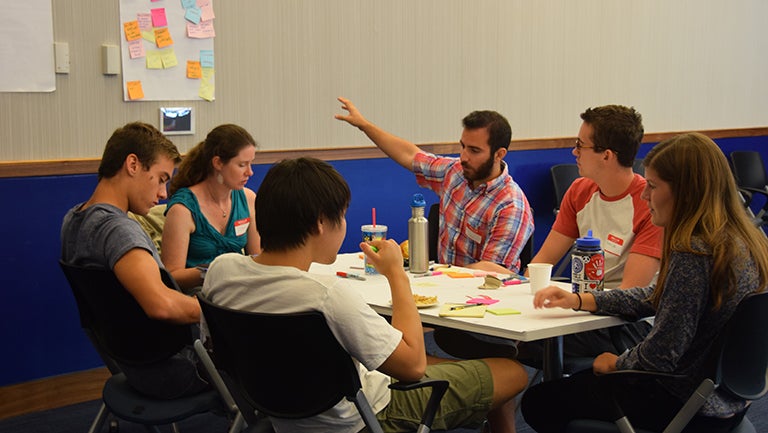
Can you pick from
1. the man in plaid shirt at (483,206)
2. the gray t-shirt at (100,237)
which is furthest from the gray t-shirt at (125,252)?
the man in plaid shirt at (483,206)

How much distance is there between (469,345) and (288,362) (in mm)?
1380

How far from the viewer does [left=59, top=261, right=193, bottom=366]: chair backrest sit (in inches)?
96.2

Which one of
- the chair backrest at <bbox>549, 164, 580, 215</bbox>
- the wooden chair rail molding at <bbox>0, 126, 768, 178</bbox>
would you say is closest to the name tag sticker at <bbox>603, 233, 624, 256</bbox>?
the wooden chair rail molding at <bbox>0, 126, 768, 178</bbox>

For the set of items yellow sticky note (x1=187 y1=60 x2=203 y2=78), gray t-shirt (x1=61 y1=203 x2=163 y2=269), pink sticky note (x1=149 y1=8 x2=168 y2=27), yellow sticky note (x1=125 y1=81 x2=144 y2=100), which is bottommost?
gray t-shirt (x1=61 y1=203 x2=163 y2=269)

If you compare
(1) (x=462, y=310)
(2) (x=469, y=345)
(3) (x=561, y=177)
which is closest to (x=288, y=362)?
(1) (x=462, y=310)

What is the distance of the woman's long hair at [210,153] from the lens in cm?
340

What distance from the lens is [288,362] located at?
1945mm

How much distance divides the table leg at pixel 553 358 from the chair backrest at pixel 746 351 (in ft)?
1.97

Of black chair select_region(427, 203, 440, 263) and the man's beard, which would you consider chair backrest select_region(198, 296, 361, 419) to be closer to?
the man's beard

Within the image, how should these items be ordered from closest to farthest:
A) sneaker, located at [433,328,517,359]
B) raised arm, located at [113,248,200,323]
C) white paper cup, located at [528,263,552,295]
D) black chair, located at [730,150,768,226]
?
1. raised arm, located at [113,248,200,323]
2. white paper cup, located at [528,263,552,295]
3. sneaker, located at [433,328,517,359]
4. black chair, located at [730,150,768,226]

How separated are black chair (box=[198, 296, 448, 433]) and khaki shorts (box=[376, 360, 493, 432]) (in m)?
0.21

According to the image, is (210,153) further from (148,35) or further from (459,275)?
(459,275)

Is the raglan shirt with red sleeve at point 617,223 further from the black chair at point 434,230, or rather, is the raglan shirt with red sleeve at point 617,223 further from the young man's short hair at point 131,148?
the young man's short hair at point 131,148


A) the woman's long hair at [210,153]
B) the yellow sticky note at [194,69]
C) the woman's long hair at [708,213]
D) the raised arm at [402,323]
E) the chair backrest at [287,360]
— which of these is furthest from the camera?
the yellow sticky note at [194,69]
